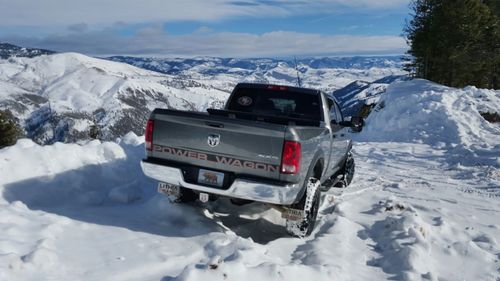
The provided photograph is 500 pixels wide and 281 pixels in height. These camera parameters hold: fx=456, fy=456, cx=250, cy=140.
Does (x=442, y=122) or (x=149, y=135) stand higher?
(x=149, y=135)

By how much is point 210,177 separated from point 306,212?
4.52 feet

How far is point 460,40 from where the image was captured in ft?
87.8

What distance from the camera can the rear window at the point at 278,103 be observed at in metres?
7.41

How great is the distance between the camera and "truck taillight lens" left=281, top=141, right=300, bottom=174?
529 cm

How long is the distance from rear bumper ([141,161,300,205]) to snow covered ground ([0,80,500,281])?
0.52 metres

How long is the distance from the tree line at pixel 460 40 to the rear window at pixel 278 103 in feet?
74.6

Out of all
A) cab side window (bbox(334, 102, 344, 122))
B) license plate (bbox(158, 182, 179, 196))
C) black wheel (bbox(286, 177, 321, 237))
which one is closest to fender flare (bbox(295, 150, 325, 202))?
black wheel (bbox(286, 177, 321, 237))

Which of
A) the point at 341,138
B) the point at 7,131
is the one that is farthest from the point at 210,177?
the point at 7,131

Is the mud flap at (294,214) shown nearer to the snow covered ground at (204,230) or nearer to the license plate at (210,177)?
the snow covered ground at (204,230)

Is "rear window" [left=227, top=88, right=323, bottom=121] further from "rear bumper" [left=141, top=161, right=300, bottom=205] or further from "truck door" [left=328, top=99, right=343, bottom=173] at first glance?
"rear bumper" [left=141, top=161, right=300, bottom=205]

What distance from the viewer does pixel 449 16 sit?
88.0ft

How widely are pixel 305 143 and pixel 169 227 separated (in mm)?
2067

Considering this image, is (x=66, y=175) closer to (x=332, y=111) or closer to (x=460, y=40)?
(x=332, y=111)

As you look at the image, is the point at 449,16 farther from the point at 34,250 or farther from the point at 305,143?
the point at 34,250
